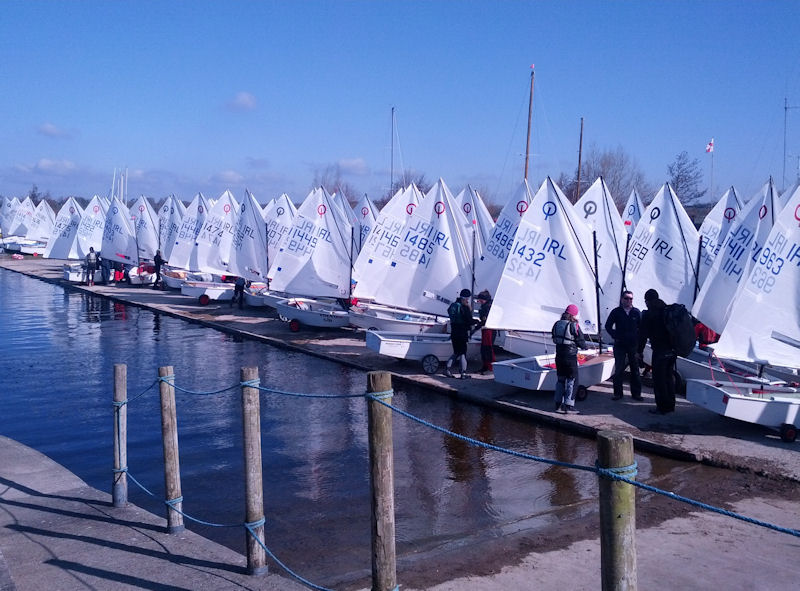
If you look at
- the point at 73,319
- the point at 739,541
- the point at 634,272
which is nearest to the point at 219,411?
the point at 739,541

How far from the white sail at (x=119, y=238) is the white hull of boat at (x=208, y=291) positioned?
7.98 metres

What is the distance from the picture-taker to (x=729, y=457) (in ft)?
27.6

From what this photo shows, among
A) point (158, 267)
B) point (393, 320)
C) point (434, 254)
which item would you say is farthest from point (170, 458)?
point (158, 267)

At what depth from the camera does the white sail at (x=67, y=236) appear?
38719 mm

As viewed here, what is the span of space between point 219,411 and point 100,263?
25.8 metres

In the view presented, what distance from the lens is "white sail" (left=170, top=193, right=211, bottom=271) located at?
92.8 feet

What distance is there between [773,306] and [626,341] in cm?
211

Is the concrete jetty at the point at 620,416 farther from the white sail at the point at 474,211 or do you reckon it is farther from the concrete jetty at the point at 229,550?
the white sail at the point at 474,211

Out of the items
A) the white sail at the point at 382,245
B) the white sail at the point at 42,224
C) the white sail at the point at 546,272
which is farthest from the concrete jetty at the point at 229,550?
the white sail at the point at 42,224

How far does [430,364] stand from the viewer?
1369 cm

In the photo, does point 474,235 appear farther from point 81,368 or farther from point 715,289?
point 81,368

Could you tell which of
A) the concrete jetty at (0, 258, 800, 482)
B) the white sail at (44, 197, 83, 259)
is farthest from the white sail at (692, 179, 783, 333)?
the white sail at (44, 197, 83, 259)

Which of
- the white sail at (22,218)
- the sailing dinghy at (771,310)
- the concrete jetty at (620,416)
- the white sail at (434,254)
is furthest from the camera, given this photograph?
the white sail at (22,218)

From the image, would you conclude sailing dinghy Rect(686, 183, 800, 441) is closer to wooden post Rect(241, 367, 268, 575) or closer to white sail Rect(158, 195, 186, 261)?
wooden post Rect(241, 367, 268, 575)
